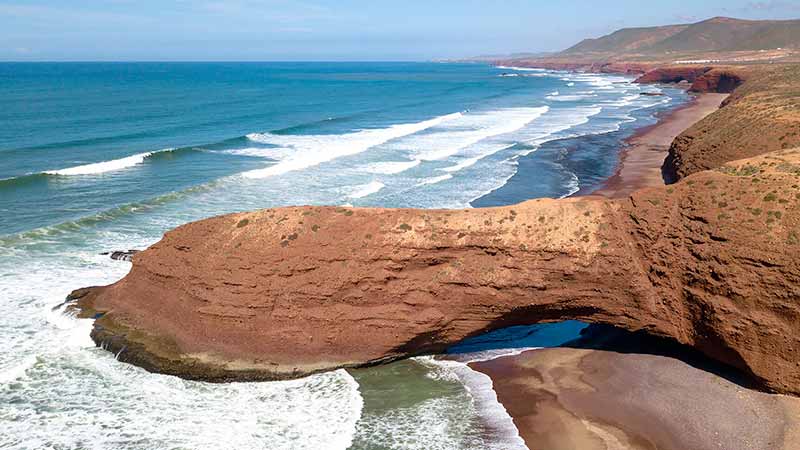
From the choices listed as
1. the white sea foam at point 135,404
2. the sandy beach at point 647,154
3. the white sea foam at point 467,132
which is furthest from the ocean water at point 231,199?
the sandy beach at point 647,154

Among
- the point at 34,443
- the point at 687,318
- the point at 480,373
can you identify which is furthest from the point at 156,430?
the point at 687,318

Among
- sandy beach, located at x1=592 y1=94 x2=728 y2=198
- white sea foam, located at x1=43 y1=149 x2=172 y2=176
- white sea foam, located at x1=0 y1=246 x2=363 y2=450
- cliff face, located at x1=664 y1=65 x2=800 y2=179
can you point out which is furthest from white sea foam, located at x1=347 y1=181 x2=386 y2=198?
white sea foam, located at x1=0 y1=246 x2=363 y2=450

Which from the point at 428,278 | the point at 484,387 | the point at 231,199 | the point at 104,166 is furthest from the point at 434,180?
the point at 484,387

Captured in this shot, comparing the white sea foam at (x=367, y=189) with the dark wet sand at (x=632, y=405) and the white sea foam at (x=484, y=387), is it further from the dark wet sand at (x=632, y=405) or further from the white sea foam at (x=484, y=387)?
the dark wet sand at (x=632, y=405)

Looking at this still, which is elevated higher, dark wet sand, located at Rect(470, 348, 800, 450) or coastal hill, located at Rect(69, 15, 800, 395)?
coastal hill, located at Rect(69, 15, 800, 395)

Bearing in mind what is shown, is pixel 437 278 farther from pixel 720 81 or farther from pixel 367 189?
pixel 720 81

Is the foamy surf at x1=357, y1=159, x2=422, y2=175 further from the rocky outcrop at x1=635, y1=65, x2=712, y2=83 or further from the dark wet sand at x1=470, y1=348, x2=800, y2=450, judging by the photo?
the rocky outcrop at x1=635, y1=65, x2=712, y2=83
